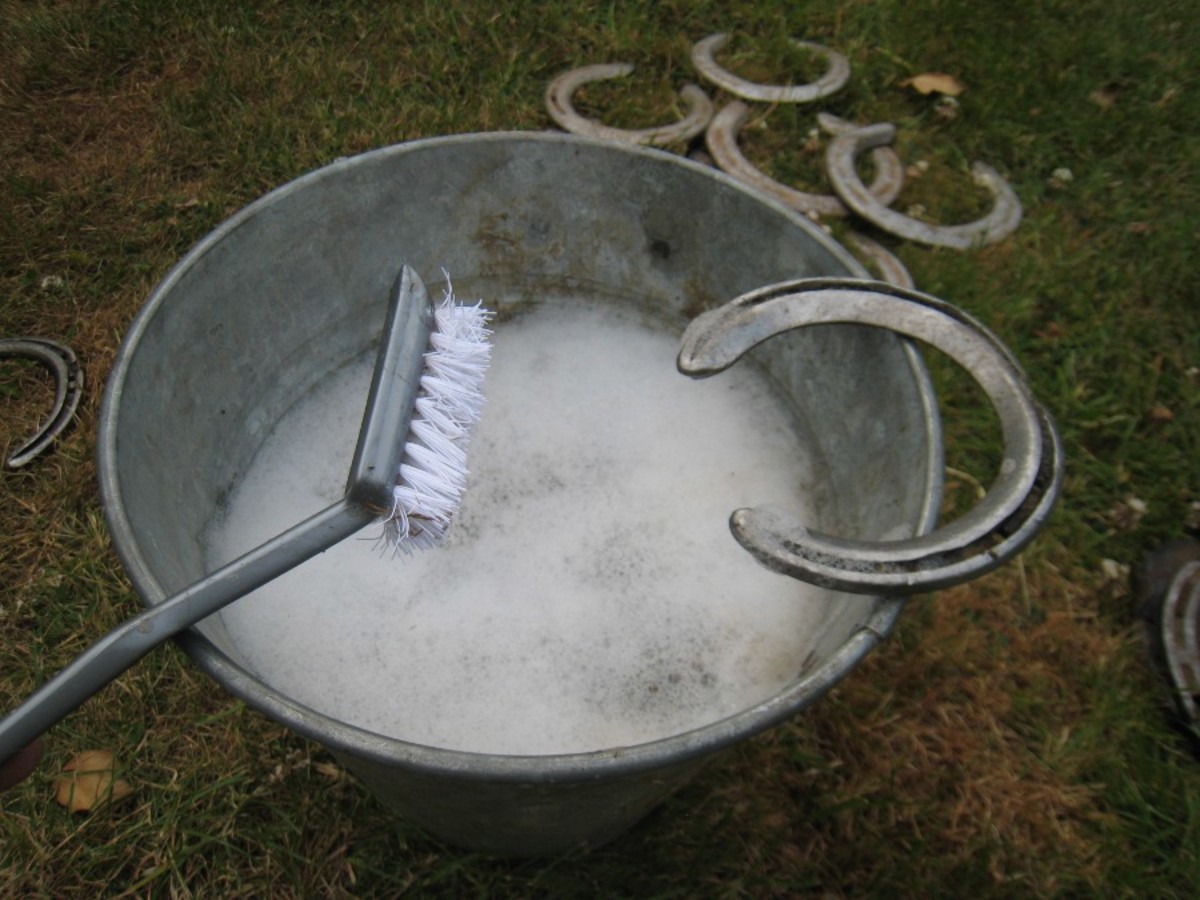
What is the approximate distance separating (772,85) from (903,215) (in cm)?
56

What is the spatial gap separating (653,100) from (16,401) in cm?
166

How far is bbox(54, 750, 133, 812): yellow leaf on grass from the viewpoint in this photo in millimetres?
1381

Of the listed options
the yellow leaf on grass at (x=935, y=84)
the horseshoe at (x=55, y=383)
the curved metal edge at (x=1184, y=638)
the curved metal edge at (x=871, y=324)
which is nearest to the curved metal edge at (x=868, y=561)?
the curved metal edge at (x=871, y=324)

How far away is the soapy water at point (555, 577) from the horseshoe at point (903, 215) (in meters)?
0.96

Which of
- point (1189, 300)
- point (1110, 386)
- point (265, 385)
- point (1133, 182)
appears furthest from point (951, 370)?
point (265, 385)

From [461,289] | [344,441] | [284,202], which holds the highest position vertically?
[284,202]

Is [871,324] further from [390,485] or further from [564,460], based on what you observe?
[390,485]

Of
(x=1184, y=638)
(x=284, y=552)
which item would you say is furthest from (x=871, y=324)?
(x=1184, y=638)

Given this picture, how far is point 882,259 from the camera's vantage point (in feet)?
6.84

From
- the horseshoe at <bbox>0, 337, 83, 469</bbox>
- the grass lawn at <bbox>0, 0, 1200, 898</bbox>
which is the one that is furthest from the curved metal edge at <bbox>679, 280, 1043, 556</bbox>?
the horseshoe at <bbox>0, 337, 83, 469</bbox>

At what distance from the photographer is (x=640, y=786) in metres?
1.03

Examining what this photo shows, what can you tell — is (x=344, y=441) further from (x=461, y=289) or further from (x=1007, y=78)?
(x=1007, y=78)

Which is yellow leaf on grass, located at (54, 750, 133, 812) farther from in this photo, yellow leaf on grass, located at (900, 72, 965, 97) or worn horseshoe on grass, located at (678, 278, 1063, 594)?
yellow leaf on grass, located at (900, 72, 965, 97)

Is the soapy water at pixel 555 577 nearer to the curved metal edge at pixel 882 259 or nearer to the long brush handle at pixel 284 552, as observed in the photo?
the long brush handle at pixel 284 552
